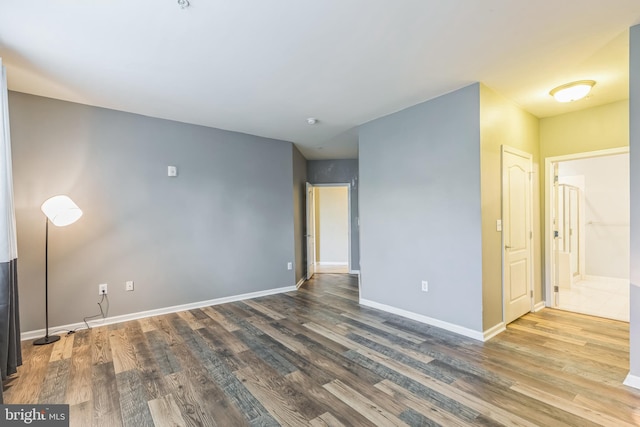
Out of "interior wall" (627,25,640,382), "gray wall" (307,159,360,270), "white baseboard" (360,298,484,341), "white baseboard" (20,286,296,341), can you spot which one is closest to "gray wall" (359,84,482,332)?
"white baseboard" (360,298,484,341)

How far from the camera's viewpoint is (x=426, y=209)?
334 centimetres

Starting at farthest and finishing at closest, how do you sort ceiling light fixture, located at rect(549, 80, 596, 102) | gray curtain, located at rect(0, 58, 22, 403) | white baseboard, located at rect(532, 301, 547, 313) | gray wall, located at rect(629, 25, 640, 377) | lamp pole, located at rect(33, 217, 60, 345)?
white baseboard, located at rect(532, 301, 547, 313) → lamp pole, located at rect(33, 217, 60, 345) → ceiling light fixture, located at rect(549, 80, 596, 102) → gray curtain, located at rect(0, 58, 22, 403) → gray wall, located at rect(629, 25, 640, 377)

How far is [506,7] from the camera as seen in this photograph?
1.82m

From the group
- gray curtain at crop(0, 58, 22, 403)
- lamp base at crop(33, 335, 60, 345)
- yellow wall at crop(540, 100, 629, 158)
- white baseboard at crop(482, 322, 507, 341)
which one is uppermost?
yellow wall at crop(540, 100, 629, 158)

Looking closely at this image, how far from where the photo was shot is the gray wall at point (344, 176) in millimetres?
6543

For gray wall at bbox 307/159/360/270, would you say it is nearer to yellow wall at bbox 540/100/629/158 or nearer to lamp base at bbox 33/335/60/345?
yellow wall at bbox 540/100/629/158

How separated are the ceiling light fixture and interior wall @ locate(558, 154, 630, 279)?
3.49 meters

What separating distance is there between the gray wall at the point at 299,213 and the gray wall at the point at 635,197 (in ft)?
13.5

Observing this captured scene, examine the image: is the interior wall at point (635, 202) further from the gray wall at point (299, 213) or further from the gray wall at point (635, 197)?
the gray wall at point (299, 213)

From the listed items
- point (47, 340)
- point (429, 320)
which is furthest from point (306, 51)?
point (47, 340)

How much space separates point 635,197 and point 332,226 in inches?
245

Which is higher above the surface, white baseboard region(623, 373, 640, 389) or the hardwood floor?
white baseboard region(623, 373, 640, 389)

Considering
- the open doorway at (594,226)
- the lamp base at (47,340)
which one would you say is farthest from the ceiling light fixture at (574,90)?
the lamp base at (47,340)

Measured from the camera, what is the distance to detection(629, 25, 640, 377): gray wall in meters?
1.99
